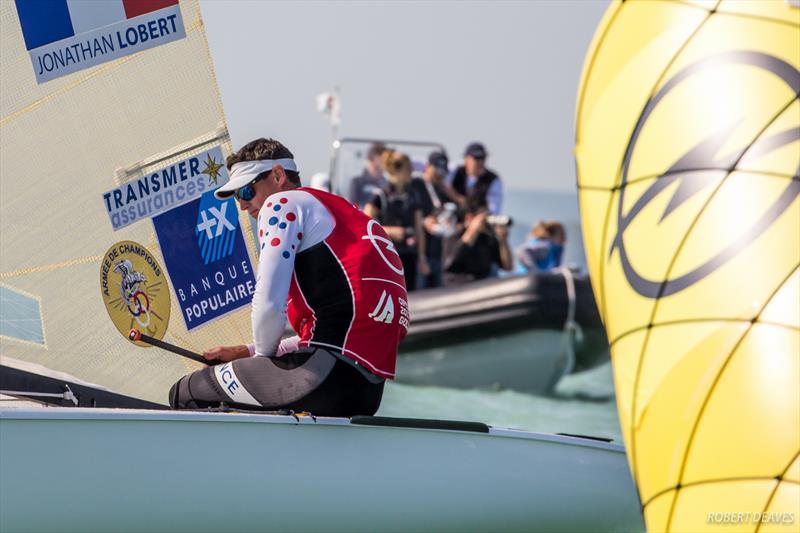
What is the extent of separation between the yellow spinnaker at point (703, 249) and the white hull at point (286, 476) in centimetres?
39

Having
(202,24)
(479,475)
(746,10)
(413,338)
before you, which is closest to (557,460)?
(479,475)

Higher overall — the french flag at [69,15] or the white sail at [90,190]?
the french flag at [69,15]

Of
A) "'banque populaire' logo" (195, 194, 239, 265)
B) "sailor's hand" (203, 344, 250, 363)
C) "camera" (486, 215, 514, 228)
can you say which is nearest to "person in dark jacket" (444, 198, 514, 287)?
"camera" (486, 215, 514, 228)

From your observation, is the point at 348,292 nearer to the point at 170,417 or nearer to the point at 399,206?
the point at 170,417

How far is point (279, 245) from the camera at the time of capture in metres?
3.06

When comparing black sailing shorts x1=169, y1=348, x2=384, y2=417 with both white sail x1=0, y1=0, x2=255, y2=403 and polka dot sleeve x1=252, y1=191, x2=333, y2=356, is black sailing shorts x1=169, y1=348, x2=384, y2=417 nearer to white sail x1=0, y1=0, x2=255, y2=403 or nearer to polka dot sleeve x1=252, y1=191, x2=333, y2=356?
polka dot sleeve x1=252, y1=191, x2=333, y2=356

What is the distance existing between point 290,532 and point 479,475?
47 centimetres

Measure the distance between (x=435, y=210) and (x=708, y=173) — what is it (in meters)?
4.76

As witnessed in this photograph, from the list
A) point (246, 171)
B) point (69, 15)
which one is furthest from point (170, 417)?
point (69, 15)

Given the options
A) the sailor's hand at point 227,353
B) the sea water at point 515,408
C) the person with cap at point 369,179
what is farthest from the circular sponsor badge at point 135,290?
the person with cap at point 369,179

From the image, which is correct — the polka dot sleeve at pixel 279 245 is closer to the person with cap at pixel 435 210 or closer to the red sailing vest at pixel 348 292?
the red sailing vest at pixel 348 292

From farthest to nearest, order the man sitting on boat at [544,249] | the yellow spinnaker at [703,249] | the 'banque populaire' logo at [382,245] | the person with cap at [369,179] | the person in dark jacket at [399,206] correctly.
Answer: the man sitting on boat at [544,249]
the person with cap at [369,179]
the person in dark jacket at [399,206]
the 'banque populaire' logo at [382,245]
the yellow spinnaker at [703,249]

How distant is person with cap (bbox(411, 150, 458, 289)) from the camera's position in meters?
7.56

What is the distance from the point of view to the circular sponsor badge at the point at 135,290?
3.67 meters
